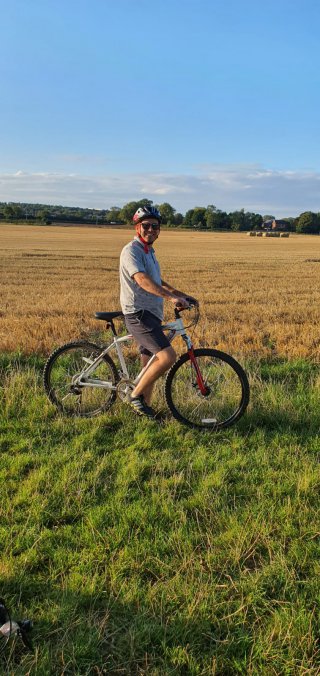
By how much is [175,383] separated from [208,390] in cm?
34

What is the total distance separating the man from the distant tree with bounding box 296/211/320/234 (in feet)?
446

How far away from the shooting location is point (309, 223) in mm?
131500

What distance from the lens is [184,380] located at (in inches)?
196

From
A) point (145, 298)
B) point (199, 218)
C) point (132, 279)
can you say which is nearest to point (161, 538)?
point (145, 298)

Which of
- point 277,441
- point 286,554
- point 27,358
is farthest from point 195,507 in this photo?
point 27,358

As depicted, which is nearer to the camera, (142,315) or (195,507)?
(195,507)

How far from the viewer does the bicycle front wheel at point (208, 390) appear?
4.86m

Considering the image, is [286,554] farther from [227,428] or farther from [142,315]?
[142,315]

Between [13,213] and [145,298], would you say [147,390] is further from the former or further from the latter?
[13,213]

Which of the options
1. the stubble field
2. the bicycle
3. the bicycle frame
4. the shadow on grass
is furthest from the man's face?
the shadow on grass

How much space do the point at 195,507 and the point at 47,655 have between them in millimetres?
1450

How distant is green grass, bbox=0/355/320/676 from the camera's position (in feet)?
7.42

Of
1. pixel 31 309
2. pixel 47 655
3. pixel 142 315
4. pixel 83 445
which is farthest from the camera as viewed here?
pixel 31 309

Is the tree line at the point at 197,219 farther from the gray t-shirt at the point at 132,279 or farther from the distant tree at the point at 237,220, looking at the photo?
the gray t-shirt at the point at 132,279
